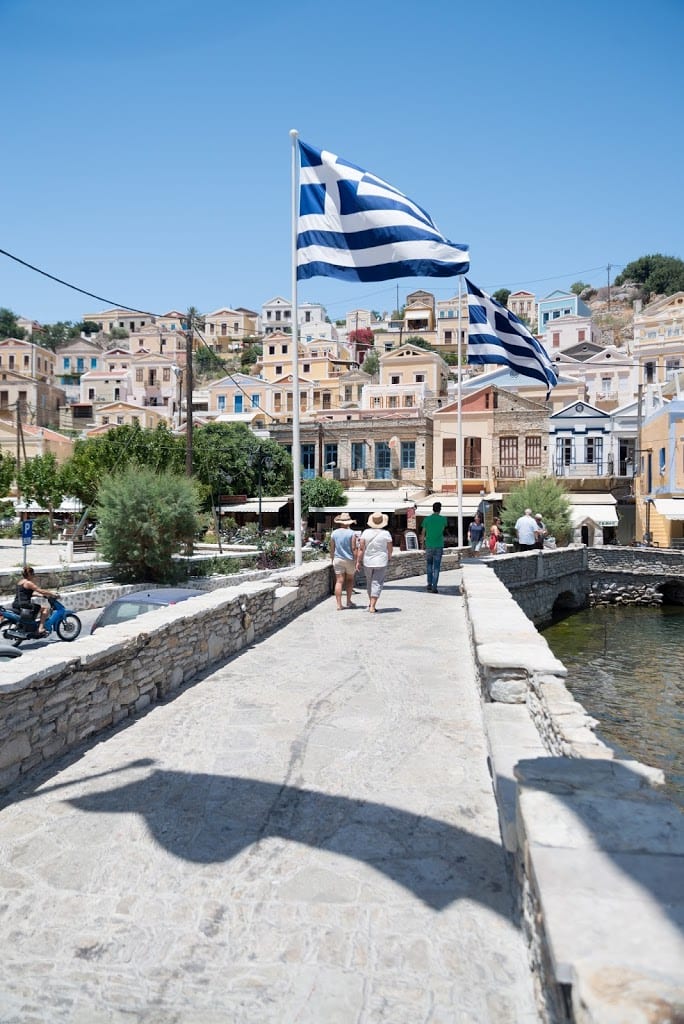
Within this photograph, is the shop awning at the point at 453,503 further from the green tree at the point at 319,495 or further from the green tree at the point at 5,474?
the green tree at the point at 5,474

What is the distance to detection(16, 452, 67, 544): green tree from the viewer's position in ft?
140

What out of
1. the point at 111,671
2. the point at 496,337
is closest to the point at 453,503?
the point at 496,337

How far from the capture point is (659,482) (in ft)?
135

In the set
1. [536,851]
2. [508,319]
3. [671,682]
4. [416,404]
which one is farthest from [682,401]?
[536,851]

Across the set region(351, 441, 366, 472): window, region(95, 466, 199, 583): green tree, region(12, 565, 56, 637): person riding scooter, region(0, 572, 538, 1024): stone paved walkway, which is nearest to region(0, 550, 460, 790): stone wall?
region(0, 572, 538, 1024): stone paved walkway

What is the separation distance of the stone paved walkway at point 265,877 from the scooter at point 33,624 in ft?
30.5

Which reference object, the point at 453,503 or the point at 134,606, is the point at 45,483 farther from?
the point at 134,606

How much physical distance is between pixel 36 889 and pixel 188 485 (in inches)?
885

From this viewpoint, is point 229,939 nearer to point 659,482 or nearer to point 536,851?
point 536,851

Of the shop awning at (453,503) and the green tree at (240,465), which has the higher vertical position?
the green tree at (240,465)

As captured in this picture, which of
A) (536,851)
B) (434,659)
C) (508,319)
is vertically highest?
(508,319)

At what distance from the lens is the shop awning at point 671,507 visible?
3681 centimetres

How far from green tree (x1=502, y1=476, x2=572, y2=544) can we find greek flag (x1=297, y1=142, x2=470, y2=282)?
23.3m

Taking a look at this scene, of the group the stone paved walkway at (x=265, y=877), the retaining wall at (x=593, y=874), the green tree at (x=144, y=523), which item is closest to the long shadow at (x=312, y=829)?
the stone paved walkway at (x=265, y=877)
